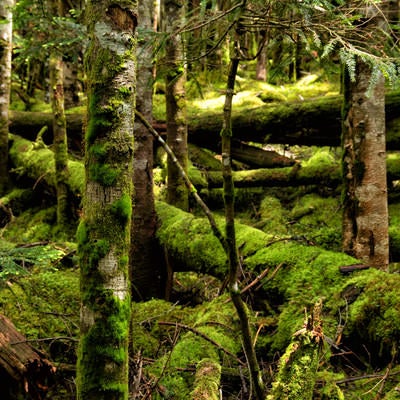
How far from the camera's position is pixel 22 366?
2.96 m

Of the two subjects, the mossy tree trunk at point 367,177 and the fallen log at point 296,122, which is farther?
the fallen log at point 296,122

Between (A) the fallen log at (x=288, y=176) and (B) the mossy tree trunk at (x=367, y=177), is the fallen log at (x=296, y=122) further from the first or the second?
(B) the mossy tree trunk at (x=367, y=177)

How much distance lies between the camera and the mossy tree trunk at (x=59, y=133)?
7.34m

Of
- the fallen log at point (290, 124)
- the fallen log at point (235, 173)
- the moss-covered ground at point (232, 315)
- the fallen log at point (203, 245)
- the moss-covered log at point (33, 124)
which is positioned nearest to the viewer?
the moss-covered ground at point (232, 315)

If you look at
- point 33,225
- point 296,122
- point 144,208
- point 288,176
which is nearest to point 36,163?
point 33,225

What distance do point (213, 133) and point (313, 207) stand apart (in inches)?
114

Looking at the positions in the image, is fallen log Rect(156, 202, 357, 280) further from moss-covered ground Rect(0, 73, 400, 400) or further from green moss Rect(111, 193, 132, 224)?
green moss Rect(111, 193, 132, 224)

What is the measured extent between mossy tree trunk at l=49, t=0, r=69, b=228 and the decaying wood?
4965 mm

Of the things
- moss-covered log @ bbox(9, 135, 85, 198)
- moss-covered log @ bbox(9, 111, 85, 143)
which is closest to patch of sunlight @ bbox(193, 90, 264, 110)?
moss-covered log @ bbox(9, 111, 85, 143)

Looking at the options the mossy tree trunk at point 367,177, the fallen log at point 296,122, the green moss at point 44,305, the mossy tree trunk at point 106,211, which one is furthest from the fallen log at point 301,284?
the fallen log at point 296,122

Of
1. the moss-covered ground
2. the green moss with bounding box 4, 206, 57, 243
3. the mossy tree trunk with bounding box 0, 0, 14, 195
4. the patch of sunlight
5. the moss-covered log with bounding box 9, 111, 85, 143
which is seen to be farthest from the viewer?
the patch of sunlight

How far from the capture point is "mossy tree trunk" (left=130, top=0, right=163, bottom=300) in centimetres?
541

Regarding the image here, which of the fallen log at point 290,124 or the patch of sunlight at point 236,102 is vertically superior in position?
the patch of sunlight at point 236,102

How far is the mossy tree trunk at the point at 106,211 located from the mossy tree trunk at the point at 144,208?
301cm
